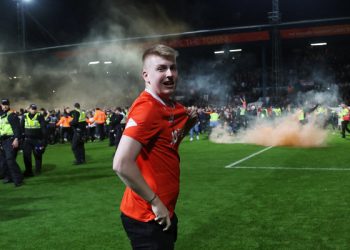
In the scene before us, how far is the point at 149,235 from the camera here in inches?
91.4

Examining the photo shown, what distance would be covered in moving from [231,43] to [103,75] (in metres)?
10.6

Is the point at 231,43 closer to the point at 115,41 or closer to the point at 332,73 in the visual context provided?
the point at 115,41

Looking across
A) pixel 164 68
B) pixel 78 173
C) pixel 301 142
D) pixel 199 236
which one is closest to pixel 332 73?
pixel 301 142

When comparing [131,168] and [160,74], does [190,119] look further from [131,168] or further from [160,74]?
[131,168]

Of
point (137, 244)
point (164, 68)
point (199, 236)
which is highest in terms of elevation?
point (164, 68)

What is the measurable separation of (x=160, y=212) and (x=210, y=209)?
468 centimetres

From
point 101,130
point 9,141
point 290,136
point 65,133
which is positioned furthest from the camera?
point 101,130

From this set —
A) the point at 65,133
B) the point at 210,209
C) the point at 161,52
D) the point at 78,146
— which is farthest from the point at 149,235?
the point at 65,133

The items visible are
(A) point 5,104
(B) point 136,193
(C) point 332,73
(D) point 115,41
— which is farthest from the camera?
(C) point 332,73

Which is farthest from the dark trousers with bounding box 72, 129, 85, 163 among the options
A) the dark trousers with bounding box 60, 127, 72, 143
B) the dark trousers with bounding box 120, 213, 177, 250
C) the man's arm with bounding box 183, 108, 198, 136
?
the dark trousers with bounding box 120, 213, 177, 250

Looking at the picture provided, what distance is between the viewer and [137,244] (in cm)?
236

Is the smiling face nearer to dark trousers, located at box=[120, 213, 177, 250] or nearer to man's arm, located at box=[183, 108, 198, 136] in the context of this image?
man's arm, located at box=[183, 108, 198, 136]

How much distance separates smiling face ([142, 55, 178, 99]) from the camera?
2336mm

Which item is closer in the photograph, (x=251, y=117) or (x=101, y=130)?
(x=101, y=130)
